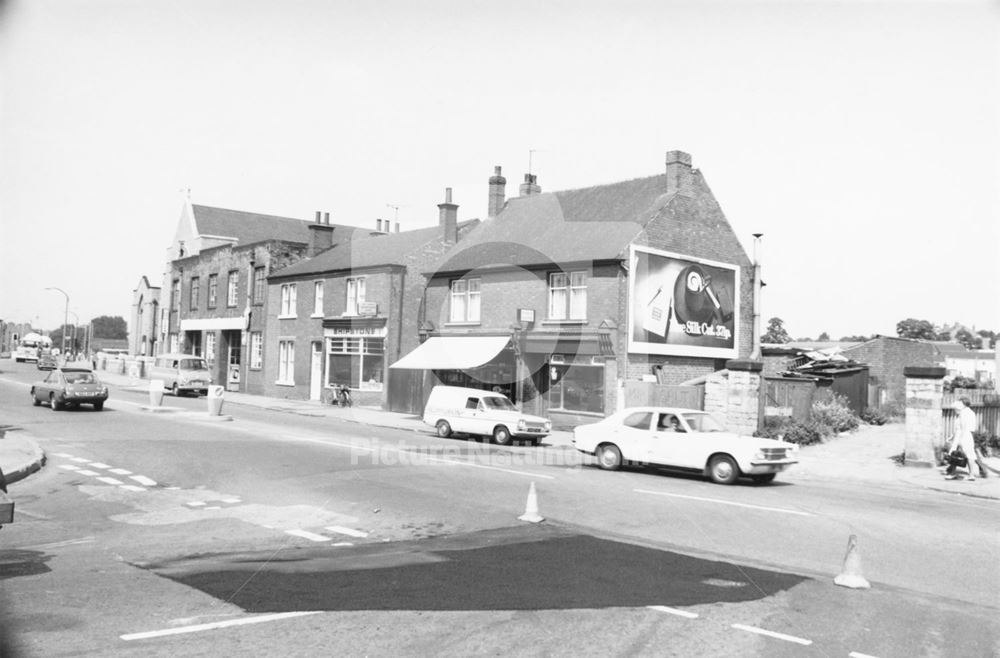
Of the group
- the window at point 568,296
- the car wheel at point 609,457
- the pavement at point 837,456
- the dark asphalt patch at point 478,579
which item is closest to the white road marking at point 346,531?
the dark asphalt patch at point 478,579

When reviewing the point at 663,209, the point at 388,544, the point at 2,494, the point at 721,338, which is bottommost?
the point at 388,544

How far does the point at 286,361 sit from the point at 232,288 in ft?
26.0

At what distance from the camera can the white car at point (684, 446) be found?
15.4 meters

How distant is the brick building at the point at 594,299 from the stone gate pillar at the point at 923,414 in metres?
8.38

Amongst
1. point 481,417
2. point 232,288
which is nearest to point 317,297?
point 232,288

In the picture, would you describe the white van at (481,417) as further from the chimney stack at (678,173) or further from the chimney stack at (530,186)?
the chimney stack at (530,186)

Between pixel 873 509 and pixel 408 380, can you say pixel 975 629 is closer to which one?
pixel 873 509

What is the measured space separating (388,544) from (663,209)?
2070 centimetres

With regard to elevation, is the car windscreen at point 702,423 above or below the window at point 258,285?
below

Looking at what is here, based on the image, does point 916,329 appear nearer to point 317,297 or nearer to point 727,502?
point 317,297

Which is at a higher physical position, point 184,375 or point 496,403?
point 184,375

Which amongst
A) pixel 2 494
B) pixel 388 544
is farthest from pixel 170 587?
pixel 388 544

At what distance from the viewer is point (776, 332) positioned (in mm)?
77375

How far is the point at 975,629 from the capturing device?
6605 millimetres
